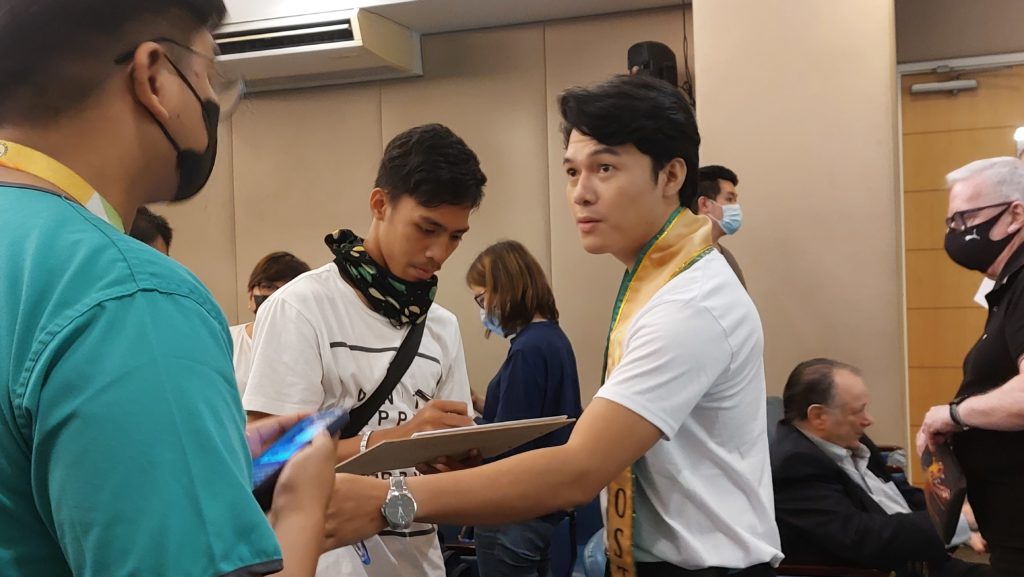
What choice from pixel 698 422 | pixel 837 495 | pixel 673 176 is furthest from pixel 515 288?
pixel 698 422

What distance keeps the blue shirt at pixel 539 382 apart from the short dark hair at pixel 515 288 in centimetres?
13

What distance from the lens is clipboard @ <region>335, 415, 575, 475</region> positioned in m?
1.26

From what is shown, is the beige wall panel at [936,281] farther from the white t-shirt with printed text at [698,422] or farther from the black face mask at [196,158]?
the black face mask at [196,158]

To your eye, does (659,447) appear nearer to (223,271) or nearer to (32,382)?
(32,382)

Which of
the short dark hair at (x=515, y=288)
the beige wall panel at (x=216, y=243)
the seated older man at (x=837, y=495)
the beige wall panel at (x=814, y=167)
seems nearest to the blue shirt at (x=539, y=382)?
the short dark hair at (x=515, y=288)

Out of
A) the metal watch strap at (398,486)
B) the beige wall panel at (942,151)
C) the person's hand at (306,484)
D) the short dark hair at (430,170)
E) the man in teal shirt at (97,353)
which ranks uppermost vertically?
the beige wall panel at (942,151)

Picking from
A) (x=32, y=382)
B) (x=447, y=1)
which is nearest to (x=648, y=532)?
(x=32, y=382)

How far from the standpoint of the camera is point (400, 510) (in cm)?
131

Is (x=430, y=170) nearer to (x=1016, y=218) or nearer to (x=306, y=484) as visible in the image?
(x=306, y=484)

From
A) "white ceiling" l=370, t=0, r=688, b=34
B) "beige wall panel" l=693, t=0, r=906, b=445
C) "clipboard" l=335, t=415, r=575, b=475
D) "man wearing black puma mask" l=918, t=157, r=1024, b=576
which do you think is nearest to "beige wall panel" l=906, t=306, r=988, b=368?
"beige wall panel" l=693, t=0, r=906, b=445

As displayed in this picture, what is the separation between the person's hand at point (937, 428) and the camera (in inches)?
91.5

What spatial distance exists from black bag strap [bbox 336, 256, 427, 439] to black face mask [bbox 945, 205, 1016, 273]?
162cm

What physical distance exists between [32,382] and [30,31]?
0.28 m

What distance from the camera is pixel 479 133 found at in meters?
5.47
